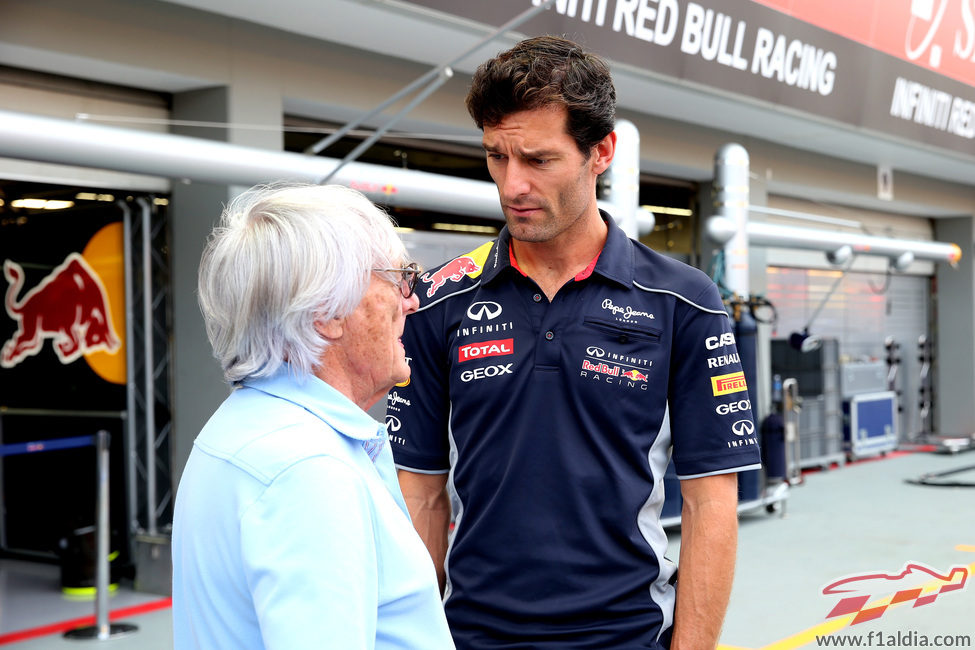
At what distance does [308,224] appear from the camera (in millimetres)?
1255

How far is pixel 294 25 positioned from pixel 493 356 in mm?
5141

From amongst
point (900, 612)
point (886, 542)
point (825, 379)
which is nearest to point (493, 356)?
point (900, 612)

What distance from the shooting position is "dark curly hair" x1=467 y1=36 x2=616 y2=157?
179 cm

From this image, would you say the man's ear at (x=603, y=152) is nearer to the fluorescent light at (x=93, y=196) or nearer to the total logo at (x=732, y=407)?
the total logo at (x=732, y=407)

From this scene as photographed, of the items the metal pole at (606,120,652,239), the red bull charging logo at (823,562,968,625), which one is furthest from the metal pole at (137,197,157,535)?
the red bull charging logo at (823,562,968,625)

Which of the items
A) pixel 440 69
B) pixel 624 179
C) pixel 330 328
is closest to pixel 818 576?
pixel 624 179

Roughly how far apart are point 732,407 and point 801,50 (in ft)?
26.9

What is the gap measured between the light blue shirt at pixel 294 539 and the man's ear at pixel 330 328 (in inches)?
2.5

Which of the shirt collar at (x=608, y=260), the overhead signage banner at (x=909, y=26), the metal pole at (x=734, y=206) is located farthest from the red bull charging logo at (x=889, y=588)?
the overhead signage banner at (x=909, y=26)

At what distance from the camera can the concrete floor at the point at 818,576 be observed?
5422 mm

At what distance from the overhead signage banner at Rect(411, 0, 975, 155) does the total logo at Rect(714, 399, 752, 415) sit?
4.55 meters

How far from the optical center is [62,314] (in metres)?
7.01

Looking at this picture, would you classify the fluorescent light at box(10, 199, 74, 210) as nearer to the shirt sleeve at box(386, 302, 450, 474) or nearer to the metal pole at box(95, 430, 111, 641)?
the metal pole at box(95, 430, 111, 641)

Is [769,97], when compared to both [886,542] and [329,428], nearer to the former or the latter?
[886,542]
